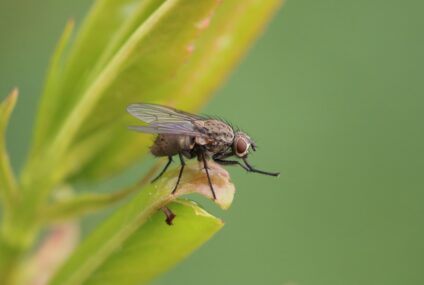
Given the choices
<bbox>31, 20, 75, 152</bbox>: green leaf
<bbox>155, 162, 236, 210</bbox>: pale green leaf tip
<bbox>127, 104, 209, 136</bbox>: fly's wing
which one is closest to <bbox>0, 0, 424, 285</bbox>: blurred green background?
<bbox>127, 104, 209, 136</bbox>: fly's wing

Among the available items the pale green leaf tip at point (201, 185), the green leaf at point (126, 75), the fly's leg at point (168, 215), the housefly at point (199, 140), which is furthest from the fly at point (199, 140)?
the fly's leg at point (168, 215)

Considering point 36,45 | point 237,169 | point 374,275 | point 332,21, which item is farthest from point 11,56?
point 374,275

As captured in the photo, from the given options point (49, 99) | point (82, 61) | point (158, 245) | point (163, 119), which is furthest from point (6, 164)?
point (163, 119)

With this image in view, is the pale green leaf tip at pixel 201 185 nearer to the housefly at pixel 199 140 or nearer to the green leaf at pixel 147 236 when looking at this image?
the green leaf at pixel 147 236

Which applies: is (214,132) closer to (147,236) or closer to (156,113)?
(156,113)

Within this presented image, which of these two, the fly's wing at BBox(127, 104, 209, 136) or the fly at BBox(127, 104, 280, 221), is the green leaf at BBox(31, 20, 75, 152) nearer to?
the fly's wing at BBox(127, 104, 209, 136)

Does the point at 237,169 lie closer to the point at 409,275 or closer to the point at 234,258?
the point at 234,258
